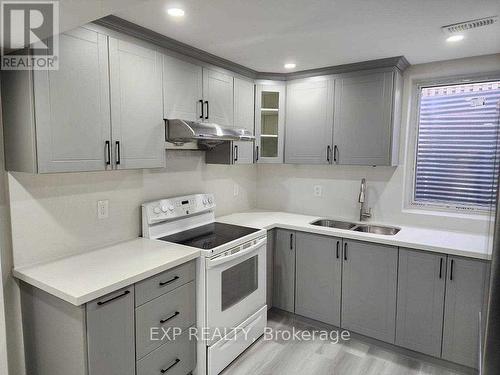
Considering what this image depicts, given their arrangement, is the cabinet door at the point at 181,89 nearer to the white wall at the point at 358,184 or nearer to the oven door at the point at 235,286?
the oven door at the point at 235,286

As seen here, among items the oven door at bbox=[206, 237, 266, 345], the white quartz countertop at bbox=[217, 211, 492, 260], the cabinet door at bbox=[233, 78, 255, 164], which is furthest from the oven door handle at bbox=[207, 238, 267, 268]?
the cabinet door at bbox=[233, 78, 255, 164]

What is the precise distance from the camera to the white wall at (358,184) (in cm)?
269

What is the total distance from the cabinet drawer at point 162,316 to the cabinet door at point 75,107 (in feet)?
2.82

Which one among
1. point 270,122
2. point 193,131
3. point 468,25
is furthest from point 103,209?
point 468,25

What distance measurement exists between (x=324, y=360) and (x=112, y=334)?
5.31 ft

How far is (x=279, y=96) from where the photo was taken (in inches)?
129

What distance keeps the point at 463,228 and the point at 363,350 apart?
4.29 ft

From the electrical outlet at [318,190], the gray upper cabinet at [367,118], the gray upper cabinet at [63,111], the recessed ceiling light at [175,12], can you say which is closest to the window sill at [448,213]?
the gray upper cabinet at [367,118]

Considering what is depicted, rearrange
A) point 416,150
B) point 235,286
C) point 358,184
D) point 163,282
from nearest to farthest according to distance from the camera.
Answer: point 163,282 < point 235,286 < point 416,150 < point 358,184

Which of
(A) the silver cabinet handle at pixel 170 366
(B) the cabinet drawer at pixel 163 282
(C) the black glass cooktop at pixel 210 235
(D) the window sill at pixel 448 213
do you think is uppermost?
(D) the window sill at pixel 448 213

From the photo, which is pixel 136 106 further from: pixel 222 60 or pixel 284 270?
pixel 284 270

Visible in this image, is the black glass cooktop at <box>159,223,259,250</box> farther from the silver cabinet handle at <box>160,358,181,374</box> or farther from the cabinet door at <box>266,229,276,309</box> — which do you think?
the silver cabinet handle at <box>160,358,181,374</box>

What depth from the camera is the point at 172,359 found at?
6.59ft

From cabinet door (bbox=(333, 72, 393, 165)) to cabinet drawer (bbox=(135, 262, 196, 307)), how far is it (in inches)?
67.7
